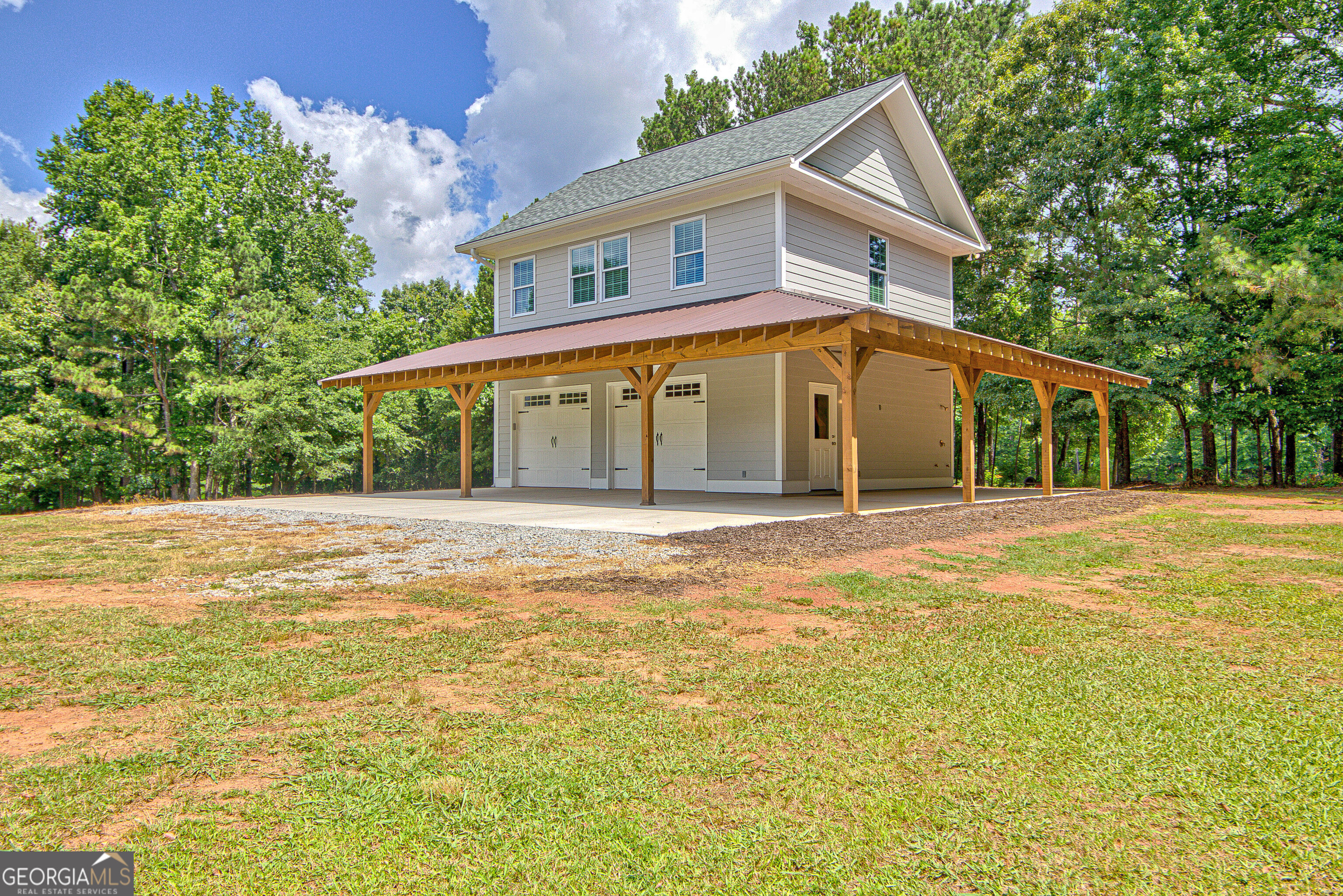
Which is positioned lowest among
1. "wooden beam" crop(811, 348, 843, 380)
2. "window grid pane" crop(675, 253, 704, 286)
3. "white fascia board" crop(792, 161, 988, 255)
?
"wooden beam" crop(811, 348, 843, 380)

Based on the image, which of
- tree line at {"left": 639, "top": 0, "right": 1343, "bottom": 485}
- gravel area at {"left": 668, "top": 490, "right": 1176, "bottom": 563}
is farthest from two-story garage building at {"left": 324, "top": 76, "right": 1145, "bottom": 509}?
tree line at {"left": 639, "top": 0, "right": 1343, "bottom": 485}

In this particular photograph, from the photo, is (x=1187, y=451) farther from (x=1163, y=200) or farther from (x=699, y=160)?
(x=699, y=160)

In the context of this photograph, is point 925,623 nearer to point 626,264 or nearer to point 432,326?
point 626,264

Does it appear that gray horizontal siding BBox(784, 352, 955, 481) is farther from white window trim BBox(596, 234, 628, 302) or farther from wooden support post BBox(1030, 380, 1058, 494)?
white window trim BBox(596, 234, 628, 302)

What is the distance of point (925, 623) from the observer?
397cm

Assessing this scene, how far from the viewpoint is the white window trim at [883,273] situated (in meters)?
14.0

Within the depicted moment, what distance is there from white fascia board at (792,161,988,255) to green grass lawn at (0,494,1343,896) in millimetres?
9571

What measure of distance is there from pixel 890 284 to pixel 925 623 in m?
11.8

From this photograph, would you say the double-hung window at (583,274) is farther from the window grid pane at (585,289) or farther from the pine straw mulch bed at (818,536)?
the pine straw mulch bed at (818,536)

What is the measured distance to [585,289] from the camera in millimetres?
14875

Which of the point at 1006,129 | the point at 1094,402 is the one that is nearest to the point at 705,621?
the point at 1094,402

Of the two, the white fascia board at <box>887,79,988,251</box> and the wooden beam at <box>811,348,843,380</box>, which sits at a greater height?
the white fascia board at <box>887,79,988,251</box>

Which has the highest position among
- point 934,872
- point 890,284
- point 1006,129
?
point 1006,129

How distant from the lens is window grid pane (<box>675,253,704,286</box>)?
514 inches
